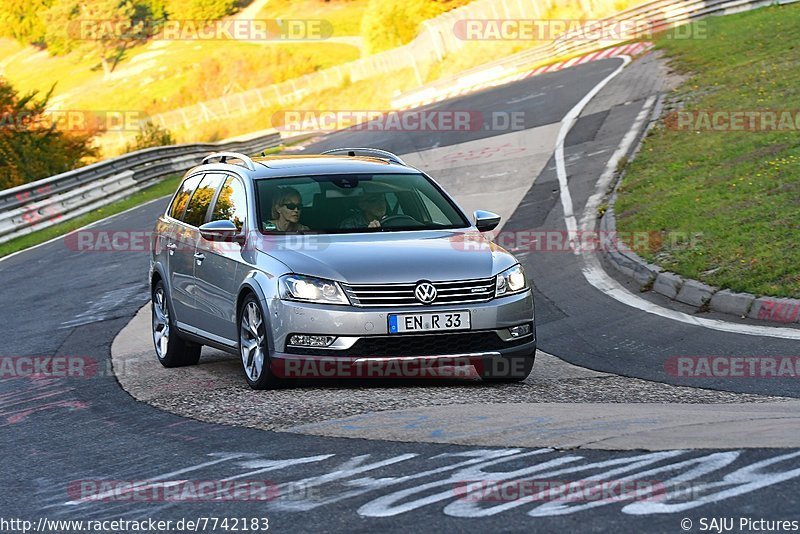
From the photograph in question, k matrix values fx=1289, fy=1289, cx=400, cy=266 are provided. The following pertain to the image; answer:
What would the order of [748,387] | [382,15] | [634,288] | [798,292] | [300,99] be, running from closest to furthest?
[748,387] → [798,292] → [634,288] → [300,99] → [382,15]

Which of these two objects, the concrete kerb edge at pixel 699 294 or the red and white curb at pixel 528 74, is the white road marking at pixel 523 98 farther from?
the concrete kerb edge at pixel 699 294

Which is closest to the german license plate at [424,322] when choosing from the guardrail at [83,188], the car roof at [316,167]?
the car roof at [316,167]

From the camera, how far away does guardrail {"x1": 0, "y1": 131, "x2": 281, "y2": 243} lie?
2636cm

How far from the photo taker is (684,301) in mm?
12898

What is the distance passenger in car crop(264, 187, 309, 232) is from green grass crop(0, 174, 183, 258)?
48.6ft

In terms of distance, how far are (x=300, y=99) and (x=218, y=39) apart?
60.2 metres

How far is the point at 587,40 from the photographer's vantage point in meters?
50.8

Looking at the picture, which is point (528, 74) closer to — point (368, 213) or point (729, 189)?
point (729, 189)

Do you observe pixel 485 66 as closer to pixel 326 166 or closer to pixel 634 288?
pixel 634 288

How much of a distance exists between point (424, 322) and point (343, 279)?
2.08 ft

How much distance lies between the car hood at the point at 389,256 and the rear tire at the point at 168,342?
197 centimetres

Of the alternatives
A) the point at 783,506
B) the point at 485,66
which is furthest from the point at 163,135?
the point at 783,506

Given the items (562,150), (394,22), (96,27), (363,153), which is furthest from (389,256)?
(96,27)

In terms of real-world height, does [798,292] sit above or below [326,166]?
below
